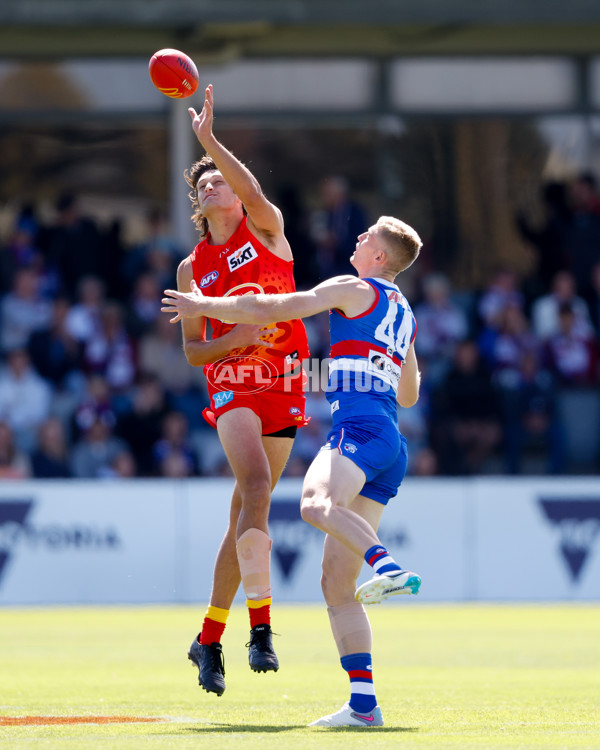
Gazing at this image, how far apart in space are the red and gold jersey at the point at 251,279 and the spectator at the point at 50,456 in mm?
8909

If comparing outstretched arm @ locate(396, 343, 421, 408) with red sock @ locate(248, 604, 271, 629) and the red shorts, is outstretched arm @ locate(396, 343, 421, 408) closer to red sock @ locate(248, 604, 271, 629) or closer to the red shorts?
the red shorts

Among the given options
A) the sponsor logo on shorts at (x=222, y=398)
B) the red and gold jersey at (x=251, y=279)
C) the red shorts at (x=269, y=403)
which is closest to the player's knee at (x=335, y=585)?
the red shorts at (x=269, y=403)

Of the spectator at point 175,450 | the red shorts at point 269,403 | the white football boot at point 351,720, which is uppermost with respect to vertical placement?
the spectator at point 175,450

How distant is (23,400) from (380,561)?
11.6 m

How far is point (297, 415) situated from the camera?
755 centimetres

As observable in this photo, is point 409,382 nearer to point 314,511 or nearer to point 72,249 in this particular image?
point 314,511

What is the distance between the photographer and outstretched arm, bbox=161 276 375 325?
6.34 metres

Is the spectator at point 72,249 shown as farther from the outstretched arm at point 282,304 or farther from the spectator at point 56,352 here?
the outstretched arm at point 282,304

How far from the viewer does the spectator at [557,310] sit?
1831cm

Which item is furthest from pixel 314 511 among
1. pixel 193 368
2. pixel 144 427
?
pixel 193 368

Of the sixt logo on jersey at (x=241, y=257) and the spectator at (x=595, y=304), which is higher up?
the spectator at (x=595, y=304)

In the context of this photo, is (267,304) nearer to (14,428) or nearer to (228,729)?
(228,729)

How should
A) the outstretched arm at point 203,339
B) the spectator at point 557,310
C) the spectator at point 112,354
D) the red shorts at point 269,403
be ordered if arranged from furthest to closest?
the spectator at point 557,310 < the spectator at point 112,354 < the red shorts at point 269,403 < the outstretched arm at point 203,339

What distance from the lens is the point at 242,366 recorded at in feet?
24.4
